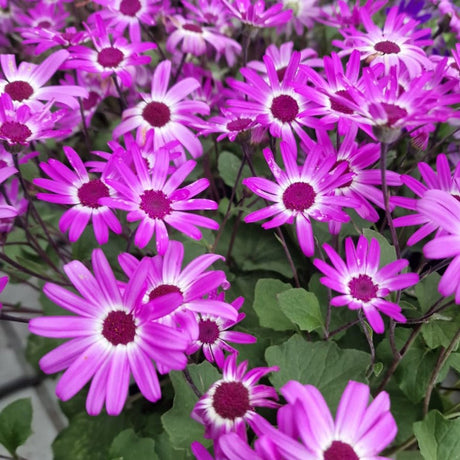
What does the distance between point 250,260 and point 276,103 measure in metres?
0.29

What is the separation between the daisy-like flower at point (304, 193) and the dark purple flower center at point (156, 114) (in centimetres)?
23

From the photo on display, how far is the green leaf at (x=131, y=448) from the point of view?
0.66 m

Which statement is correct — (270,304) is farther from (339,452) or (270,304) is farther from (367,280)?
(339,452)

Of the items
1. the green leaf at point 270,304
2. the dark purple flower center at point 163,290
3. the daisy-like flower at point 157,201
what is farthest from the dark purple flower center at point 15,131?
the green leaf at point 270,304

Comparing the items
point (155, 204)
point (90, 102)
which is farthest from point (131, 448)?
point (90, 102)

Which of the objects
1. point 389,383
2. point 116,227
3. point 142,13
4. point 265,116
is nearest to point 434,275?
point 389,383

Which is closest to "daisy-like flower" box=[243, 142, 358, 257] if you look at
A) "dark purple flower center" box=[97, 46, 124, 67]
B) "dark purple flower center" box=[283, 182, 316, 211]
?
"dark purple flower center" box=[283, 182, 316, 211]

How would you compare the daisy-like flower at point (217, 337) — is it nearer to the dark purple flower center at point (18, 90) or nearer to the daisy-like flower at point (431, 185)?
the daisy-like flower at point (431, 185)

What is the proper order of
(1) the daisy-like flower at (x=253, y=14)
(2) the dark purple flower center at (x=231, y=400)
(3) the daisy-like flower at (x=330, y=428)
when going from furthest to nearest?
(1) the daisy-like flower at (x=253, y=14), (2) the dark purple flower center at (x=231, y=400), (3) the daisy-like flower at (x=330, y=428)

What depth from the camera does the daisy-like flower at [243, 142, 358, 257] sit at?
1.93 feet

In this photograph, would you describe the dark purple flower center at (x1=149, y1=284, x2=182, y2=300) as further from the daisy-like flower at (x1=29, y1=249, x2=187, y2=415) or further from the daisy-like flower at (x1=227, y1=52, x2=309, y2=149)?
the daisy-like flower at (x1=227, y1=52, x2=309, y2=149)

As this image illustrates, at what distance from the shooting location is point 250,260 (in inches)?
34.5

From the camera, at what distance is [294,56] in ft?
2.18

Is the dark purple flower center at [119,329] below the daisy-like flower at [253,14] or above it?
below
